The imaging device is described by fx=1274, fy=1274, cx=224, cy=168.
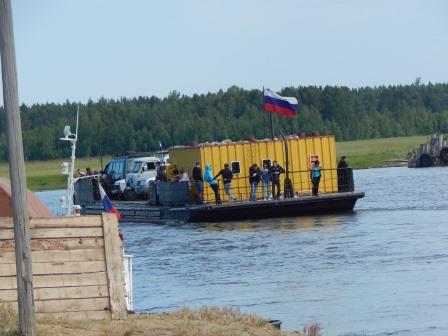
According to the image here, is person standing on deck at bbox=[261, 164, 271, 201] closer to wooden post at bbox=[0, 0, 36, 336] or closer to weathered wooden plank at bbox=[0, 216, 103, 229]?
weathered wooden plank at bbox=[0, 216, 103, 229]

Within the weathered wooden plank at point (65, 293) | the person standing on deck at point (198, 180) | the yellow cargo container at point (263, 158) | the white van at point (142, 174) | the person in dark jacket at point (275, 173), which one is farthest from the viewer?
the white van at point (142, 174)

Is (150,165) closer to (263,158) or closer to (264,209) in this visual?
(263,158)

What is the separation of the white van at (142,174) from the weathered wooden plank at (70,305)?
33.4m

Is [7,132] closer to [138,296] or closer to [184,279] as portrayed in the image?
[138,296]

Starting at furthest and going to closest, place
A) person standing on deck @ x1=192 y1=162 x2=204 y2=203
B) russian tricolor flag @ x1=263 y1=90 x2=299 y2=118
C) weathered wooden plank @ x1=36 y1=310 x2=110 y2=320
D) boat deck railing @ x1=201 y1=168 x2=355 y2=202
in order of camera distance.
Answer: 1. russian tricolor flag @ x1=263 y1=90 x2=299 y2=118
2. boat deck railing @ x1=201 y1=168 x2=355 y2=202
3. person standing on deck @ x1=192 y1=162 x2=204 y2=203
4. weathered wooden plank @ x1=36 y1=310 x2=110 y2=320

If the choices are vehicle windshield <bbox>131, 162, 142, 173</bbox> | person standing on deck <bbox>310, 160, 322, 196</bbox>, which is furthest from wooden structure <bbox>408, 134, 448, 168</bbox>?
person standing on deck <bbox>310, 160, 322, 196</bbox>

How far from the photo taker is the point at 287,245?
3195 cm

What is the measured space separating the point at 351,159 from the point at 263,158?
2764 inches

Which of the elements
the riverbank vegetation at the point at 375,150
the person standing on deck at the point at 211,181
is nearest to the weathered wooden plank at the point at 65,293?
the person standing on deck at the point at 211,181

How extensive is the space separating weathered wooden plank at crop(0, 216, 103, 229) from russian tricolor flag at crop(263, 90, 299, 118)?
25.8 metres

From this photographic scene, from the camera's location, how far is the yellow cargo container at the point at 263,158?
1576 inches

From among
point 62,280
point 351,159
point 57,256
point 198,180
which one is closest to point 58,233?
point 57,256

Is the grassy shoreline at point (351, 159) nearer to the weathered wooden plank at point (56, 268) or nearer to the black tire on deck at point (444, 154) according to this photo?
the black tire on deck at point (444, 154)

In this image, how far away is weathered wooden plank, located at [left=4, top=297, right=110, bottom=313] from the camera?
14.8 metres
